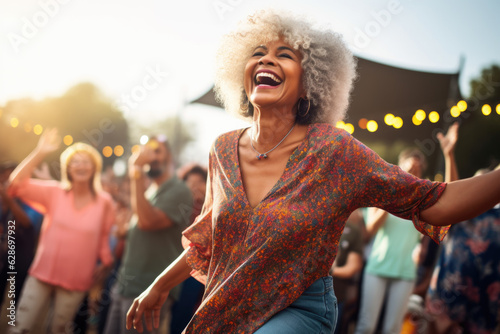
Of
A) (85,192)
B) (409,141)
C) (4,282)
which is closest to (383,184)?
(85,192)

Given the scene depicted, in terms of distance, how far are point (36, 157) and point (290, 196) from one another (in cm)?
314

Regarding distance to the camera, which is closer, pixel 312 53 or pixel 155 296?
pixel 312 53

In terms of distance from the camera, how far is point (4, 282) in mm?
4527

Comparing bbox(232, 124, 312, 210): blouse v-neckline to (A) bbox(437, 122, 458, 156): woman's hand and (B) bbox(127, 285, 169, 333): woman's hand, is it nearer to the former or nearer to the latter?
(B) bbox(127, 285, 169, 333): woman's hand

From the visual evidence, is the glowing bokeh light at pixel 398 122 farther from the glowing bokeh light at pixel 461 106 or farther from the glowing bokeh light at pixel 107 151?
the glowing bokeh light at pixel 107 151

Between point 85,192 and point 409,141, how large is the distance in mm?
4650

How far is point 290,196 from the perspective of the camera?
5.25 feet

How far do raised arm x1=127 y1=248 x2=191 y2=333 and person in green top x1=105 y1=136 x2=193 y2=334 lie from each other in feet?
4.83

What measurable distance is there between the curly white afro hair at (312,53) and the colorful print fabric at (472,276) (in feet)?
9.24

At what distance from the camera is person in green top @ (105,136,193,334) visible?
11.5ft

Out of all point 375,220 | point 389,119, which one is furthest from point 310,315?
point 389,119

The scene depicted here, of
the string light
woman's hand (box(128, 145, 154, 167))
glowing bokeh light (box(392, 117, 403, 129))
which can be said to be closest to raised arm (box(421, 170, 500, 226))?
woman's hand (box(128, 145, 154, 167))

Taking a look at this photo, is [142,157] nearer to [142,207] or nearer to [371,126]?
[142,207]

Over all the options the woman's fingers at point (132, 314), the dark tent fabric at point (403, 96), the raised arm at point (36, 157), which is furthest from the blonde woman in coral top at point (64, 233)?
the dark tent fabric at point (403, 96)
